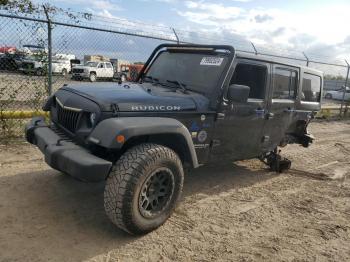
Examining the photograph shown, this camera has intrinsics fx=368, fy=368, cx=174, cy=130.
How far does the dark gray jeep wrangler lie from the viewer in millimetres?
3453

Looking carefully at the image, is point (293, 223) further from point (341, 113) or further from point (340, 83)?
point (340, 83)

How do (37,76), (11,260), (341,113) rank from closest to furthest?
(11,260) → (37,76) → (341,113)

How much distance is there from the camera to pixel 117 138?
333cm

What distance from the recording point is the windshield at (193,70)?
180 inches

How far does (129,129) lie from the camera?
11.2 feet

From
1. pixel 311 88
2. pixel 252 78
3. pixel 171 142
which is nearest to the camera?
pixel 171 142

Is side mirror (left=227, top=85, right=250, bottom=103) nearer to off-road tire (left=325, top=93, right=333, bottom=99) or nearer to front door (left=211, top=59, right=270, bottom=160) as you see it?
front door (left=211, top=59, right=270, bottom=160)

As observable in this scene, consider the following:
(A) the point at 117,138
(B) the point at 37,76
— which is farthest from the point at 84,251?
(B) the point at 37,76

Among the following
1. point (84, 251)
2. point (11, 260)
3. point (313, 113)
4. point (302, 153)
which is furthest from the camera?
point (302, 153)

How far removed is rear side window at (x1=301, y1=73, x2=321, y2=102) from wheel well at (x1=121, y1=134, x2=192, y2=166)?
2.94m

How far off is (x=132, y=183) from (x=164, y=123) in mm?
710

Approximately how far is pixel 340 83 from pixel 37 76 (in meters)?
40.2

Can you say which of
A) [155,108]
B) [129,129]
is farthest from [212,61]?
[129,129]

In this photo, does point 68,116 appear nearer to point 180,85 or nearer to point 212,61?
point 180,85
